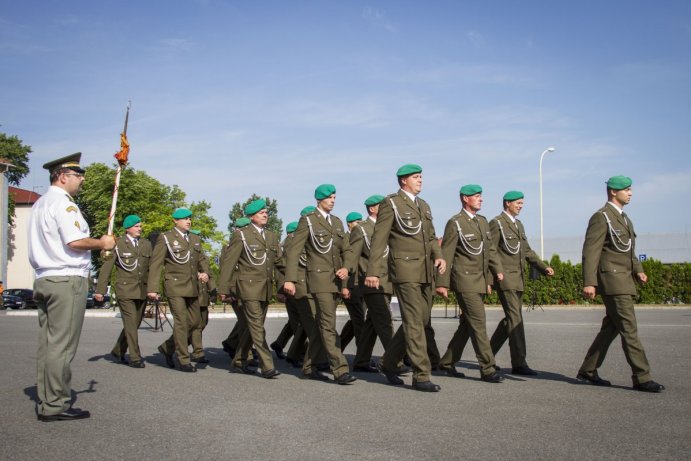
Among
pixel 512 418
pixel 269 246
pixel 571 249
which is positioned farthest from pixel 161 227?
pixel 512 418

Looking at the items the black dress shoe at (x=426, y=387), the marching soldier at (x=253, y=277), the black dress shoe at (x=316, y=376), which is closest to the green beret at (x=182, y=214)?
the marching soldier at (x=253, y=277)

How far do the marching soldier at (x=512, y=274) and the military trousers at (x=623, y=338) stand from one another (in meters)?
0.94

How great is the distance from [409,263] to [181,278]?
3746 mm

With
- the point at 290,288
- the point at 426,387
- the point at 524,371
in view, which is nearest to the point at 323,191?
the point at 290,288

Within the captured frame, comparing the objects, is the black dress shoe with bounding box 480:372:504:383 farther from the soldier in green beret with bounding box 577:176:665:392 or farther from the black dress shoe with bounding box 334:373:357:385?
the black dress shoe with bounding box 334:373:357:385

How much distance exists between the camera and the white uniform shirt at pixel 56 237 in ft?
20.5

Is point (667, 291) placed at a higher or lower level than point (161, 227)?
lower

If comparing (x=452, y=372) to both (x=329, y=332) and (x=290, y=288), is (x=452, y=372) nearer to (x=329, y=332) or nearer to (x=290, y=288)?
(x=329, y=332)

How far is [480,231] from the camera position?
9102 mm

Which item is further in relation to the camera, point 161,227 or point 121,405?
point 161,227

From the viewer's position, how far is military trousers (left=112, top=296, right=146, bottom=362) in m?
10.5

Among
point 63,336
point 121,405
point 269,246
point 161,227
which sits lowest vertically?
point 121,405

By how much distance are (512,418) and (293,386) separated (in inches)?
118

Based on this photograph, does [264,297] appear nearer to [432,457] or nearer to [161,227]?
[432,457]
